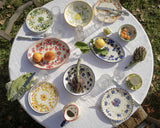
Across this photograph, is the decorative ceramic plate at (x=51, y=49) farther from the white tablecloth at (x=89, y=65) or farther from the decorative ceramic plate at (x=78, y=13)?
the decorative ceramic plate at (x=78, y=13)

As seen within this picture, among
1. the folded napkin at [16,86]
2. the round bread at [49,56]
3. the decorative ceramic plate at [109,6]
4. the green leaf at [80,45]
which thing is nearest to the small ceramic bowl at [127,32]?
the decorative ceramic plate at [109,6]

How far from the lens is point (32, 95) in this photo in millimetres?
1617

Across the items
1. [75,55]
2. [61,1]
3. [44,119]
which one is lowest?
[44,119]

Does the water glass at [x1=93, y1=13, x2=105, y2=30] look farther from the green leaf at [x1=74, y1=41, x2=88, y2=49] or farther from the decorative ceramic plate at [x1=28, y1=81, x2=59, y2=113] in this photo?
the decorative ceramic plate at [x1=28, y1=81, x2=59, y2=113]

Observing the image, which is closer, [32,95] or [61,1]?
[32,95]

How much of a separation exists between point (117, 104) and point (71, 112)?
21.0 inches

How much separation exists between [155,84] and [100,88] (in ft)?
5.69

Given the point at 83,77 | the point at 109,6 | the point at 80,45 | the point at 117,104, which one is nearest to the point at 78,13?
the point at 109,6

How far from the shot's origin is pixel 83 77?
1.68 m

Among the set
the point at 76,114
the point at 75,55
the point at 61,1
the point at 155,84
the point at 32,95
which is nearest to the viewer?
the point at 76,114

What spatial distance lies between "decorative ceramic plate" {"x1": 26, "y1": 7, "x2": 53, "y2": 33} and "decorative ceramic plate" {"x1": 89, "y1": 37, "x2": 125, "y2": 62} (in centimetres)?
62

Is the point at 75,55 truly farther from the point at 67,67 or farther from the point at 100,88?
the point at 100,88

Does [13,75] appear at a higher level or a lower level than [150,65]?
lower

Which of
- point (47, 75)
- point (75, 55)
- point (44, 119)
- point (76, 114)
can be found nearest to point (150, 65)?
point (75, 55)
